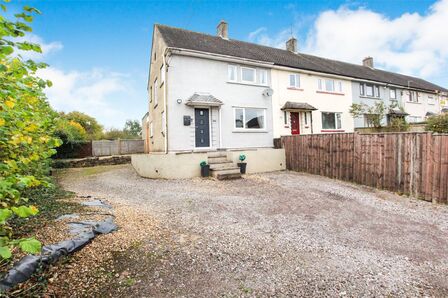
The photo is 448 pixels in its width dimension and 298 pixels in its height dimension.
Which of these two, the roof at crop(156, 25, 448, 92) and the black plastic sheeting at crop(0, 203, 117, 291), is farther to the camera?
the roof at crop(156, 25, 448, 92)

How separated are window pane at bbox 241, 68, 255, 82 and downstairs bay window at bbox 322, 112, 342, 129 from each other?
6811 millimetres

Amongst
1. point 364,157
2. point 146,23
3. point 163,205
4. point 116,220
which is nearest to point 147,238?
point 116,220

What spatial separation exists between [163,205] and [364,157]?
7941mm

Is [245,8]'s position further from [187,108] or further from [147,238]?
[147,238]

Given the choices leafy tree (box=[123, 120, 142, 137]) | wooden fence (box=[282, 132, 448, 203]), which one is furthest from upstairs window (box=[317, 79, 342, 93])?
leafy tree (box=[123, 120, 142, 137])

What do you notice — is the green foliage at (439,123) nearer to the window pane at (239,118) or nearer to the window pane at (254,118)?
the window pane at (254,118)

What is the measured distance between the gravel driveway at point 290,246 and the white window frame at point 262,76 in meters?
9.50

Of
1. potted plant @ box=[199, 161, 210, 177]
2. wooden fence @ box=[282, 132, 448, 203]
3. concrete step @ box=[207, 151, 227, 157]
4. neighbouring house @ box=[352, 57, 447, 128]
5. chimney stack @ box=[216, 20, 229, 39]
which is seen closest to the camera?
wooden fence @ box=[282, 132, 448, 203]

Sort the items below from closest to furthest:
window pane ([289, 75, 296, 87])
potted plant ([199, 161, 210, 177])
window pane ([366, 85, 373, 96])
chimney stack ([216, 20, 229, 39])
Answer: potted plant ([199, 161, 210, 177]) → window pane ([289, 75, 296, 87]) → chimney stack ([216, 20, 229, 39]) → window pane ([366, 85, 373, 96])

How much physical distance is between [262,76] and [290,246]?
12981 mm

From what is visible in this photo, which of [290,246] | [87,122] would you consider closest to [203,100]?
[290,246]

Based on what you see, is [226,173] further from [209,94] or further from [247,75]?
[247,75]

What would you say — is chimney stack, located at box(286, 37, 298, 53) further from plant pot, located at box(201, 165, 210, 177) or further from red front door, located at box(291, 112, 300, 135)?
plant pot, located at box(201, 165, 210, 177)

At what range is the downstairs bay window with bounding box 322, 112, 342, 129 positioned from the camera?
696 inches
